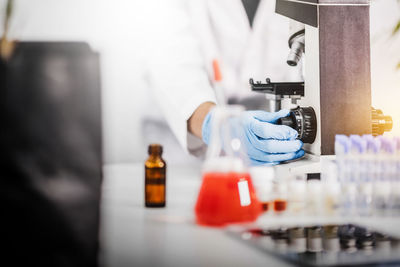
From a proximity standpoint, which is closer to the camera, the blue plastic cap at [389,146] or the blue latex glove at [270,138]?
the blue plastic cap at [389,146]

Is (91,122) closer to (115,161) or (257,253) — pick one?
(257,253)

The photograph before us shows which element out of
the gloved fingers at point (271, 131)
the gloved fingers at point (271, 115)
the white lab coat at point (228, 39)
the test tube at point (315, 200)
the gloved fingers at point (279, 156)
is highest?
the white lab coat at point (228, 39)

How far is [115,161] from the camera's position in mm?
2246

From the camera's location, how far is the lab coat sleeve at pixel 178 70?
1.62 metres

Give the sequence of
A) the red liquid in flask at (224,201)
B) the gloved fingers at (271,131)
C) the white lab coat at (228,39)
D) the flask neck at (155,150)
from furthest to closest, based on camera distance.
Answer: the white lab coat at (228,39) → the gloved fingers at (271,131) → the flask neck at (155,150) → the red liquid in flask at (224,201)

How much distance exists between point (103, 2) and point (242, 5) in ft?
2.24

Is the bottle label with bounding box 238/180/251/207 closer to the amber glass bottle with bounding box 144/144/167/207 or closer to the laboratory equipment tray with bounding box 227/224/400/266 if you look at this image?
the laboratory equipment tray with bounding box 227/224/400/266

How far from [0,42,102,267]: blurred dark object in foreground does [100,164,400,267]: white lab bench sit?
7 cm

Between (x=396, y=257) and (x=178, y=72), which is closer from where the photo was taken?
(x=396, y=257)

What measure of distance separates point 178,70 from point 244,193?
42.0 inches

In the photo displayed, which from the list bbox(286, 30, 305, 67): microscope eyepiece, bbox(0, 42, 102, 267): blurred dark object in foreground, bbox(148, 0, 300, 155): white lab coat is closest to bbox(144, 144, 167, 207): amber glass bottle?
bbox(0, 42, 102, 267): blurred dark object in foreground

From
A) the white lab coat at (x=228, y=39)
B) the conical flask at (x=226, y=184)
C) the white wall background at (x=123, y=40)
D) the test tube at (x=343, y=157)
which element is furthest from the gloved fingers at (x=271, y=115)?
the white wall background at (x=123, y=40)

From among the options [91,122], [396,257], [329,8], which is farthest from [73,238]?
[329,8]

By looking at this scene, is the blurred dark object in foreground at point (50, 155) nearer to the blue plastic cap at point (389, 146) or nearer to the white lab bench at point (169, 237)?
the white lab bench at point (169, 237)
